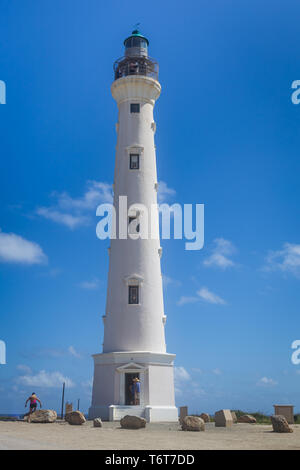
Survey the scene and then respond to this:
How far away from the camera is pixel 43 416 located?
26.6 metres

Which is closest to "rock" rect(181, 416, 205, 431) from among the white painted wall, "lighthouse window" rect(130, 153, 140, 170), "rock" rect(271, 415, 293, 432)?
"rock" rect(271, 415, 293, 432)

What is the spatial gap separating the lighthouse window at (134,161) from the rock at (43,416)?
16.3 m

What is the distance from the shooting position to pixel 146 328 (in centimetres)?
3128

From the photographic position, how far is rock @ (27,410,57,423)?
26422 mm

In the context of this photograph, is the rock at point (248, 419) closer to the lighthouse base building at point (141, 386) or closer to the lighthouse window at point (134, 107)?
the lighthouse base building at point (141, 386)

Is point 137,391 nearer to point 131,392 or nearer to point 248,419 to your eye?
point 131,392

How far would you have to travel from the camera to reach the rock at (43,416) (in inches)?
1040

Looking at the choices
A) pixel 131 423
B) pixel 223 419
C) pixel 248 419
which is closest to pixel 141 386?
pixel 223 419

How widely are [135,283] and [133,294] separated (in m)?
0.70
